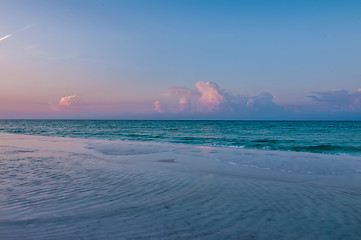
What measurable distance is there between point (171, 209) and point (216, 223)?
1.24 meters

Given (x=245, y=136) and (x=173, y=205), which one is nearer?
(x=173, y=205)

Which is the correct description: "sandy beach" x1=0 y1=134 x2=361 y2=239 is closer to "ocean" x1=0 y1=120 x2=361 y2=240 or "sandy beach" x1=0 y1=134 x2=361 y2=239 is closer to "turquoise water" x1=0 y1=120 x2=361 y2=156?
"ocean" x1=0 y1=120 x2=361 y2=240

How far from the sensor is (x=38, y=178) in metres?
8.38

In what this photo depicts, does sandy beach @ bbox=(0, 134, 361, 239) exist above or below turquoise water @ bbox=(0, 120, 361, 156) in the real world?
above

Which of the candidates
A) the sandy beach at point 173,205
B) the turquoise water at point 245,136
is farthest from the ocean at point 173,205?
the turquoise water at point 245,136

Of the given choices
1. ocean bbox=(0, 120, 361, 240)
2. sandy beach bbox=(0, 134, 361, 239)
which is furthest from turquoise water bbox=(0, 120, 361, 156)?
sandy beach bbox=(0, 134, 361, 239)

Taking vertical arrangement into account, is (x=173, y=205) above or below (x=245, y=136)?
above

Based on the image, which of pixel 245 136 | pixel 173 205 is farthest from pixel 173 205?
pixel 245 136

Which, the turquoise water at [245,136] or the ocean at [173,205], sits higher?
the ocean at [173,205]

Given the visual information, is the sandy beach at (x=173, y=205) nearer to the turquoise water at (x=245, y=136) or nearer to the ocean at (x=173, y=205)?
the ocean at (x=173, y=205)

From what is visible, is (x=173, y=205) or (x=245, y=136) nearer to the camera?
A: (x=173, y=205)

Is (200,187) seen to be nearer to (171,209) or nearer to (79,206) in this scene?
(171,209)

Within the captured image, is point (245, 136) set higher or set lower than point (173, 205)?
lower

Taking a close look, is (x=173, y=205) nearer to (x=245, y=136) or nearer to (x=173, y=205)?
(x=173, y=205)
